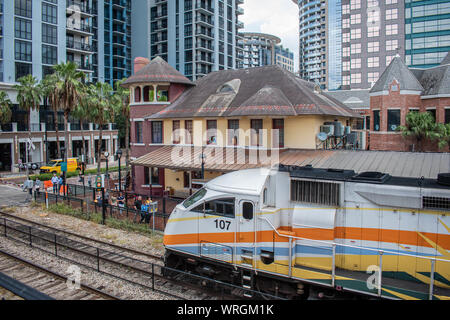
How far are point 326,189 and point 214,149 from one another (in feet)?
55.2

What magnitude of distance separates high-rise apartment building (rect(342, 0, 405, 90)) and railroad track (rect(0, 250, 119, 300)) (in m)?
83.6

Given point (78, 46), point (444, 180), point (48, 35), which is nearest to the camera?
point (444, 180)

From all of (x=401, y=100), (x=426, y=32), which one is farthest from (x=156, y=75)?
(x=426, y=32)

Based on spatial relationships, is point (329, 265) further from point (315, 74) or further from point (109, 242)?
point (315, 74)

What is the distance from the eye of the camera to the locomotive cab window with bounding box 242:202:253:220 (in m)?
10.3

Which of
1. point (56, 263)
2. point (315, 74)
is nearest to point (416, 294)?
point (56, 263)

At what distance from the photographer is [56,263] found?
14.7m

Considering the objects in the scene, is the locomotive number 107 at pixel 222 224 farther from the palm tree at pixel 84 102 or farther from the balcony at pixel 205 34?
the balcony at pixel 205 34

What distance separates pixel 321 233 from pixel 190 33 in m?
79.7

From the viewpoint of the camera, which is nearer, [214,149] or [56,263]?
[56,263]

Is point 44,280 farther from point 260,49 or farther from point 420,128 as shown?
point 260,49

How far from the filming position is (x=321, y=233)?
9.91 m

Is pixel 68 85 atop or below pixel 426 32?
below
